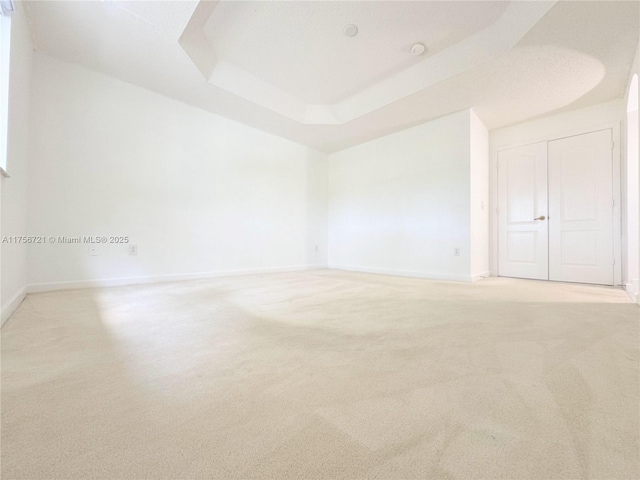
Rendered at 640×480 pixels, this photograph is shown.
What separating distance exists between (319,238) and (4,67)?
13.5 ft

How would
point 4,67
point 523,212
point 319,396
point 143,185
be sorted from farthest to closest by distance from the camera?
point 523,212 < point 143,185 < point 4,67 < point 319,396

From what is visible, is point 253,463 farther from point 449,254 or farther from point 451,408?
point 449,254

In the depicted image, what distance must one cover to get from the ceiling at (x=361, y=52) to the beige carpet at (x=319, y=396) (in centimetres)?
232

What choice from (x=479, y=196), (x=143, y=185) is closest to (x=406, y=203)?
(x=479, y=196)

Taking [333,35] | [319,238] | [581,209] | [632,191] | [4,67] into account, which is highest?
[333,35]

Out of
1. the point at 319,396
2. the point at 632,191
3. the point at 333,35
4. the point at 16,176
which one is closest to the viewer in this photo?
the point at 319,396

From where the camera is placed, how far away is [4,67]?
1.76 metres

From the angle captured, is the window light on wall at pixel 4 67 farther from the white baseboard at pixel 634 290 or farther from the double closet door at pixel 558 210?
the double closet door at pixel 558 210

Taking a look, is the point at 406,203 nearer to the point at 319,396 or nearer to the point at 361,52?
the point at 361,52

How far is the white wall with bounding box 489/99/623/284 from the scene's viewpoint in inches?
126

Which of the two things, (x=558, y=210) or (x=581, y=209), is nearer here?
(x=581, y=209)

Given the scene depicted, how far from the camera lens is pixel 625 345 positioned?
1283 mm

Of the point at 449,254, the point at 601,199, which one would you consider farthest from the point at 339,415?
the point at 601,199

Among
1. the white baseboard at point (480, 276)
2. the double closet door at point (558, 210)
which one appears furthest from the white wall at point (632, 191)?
the white baseboard at point (480, 276)
